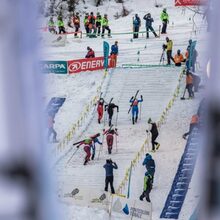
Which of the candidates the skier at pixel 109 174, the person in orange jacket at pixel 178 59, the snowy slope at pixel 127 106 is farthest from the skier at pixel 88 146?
the person in orange jacket at pixel 178 59

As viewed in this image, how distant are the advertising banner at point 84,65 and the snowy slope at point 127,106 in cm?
17

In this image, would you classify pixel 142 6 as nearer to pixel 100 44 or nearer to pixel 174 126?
pixel 100 44

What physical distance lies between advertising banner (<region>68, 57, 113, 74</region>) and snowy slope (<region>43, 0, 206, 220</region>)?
0.17 metres

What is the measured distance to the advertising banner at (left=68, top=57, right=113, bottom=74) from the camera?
15539 millimetres

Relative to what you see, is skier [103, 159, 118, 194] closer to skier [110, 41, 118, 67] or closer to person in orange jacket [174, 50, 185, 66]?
person in orange jacket [174, 50, 185, 66]

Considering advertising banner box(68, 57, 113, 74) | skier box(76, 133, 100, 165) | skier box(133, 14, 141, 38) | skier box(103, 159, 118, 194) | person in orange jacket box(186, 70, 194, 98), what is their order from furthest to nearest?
skier box(133, 14, 141, 38)
advertising banner box(68, 57, 113, 74)
person in orange jacket box(186, 70, 194, 98)
skier box(76, 133, 100, 165)
skier box(103, 159, 118, 194)

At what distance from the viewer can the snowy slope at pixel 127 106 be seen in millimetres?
10180

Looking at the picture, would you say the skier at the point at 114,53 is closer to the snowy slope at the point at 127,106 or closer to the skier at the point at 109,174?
the snowy slope at the point at 127,106

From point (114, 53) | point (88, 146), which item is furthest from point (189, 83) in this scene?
point (114, 53)

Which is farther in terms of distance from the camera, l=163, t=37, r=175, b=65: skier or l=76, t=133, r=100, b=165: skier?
l=163, t=37, r=175, b=65: skier

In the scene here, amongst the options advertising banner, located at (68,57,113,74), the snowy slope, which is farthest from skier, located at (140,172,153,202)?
advertising banner, located at (68,57,113,74)

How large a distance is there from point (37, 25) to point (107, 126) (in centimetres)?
1136

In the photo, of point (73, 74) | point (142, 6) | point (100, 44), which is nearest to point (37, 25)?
point (73, 74)

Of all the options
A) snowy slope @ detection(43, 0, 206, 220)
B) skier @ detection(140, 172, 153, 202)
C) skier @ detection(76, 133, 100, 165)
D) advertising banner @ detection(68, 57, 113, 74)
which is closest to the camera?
skier @ detection(140, 172, 153, 202)
